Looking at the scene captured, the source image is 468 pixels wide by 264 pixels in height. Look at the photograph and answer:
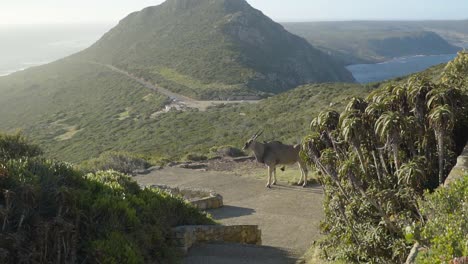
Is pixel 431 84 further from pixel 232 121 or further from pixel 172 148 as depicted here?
pixel 232 121

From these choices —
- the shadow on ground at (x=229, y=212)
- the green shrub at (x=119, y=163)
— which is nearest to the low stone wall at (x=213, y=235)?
the shadow on ground at (x=229, y=212)

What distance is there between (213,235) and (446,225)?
5.61 metres

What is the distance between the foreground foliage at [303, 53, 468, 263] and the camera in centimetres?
677

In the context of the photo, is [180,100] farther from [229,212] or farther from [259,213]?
[259,213]

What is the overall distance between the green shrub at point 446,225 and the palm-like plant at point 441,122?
1.37 meters

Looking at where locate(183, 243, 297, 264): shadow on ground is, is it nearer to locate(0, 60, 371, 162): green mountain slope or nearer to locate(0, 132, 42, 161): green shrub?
locate(0, 132, 42, 161): green shrub

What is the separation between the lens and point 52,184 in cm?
743

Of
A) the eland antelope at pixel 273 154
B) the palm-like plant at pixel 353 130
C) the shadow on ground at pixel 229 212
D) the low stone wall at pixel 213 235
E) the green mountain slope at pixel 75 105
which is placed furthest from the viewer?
the green mountain slope at pixel 75 105

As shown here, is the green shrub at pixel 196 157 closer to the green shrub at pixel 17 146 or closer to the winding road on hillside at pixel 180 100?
the green shrub at pixel 17 146

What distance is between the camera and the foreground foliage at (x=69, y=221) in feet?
20.9

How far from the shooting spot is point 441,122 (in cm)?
677

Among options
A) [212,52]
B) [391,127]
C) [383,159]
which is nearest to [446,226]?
[391,127]

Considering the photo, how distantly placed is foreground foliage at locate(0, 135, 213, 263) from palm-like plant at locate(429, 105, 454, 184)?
14.1 ft

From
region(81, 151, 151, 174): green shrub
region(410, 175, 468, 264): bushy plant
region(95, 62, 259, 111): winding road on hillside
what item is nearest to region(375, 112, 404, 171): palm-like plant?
region(410, 175, 468, 264): bushy plant
